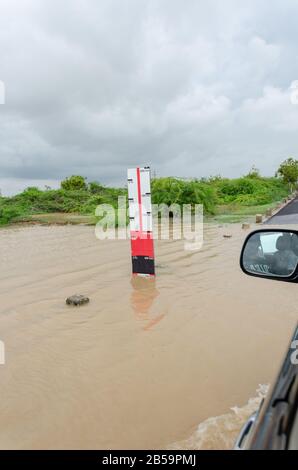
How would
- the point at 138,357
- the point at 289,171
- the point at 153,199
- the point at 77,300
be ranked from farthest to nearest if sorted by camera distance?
the point at 289,171 → the point at 153,199 → the point at 77,300 → the point at 138,357

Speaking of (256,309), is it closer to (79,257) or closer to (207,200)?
(79,257)

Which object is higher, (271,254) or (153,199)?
(153,199)

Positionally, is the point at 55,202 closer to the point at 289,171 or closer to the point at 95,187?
the point at 95,187

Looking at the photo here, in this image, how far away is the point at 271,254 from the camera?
2.17 metres

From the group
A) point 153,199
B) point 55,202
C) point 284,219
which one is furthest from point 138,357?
point 55,202

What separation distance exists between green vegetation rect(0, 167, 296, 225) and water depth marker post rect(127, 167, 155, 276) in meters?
10.9

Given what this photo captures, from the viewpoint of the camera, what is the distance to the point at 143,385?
2.43 metres

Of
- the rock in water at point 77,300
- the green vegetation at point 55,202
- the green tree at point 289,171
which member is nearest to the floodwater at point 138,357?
the rock in water at point 77,300

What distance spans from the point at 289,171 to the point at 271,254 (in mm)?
37989

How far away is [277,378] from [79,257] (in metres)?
6.80

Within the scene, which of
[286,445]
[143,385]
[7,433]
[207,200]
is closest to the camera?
[286,445]

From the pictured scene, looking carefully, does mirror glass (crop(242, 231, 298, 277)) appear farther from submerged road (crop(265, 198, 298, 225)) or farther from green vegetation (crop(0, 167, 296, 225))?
green vegetation (crop(0, 167, 296, 225))

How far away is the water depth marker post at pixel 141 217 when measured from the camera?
5.30 m
